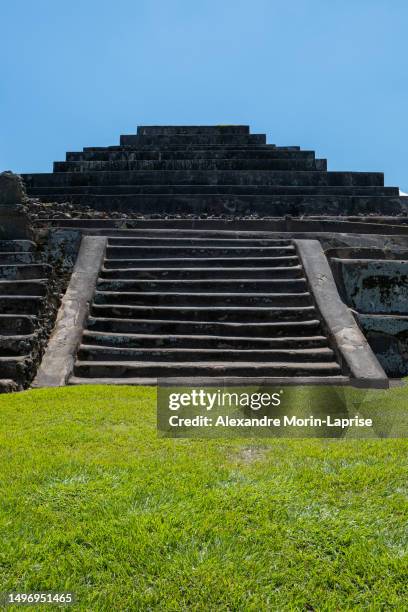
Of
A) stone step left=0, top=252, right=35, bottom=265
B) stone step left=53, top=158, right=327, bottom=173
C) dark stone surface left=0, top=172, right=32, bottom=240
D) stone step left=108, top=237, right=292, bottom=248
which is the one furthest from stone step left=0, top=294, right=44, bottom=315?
stone step left=53, top=158, right=327, bottom=173

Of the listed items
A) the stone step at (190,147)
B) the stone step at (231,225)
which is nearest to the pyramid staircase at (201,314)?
the stone step at (231,225)

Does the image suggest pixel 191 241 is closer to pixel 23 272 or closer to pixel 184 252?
pixel 184 252

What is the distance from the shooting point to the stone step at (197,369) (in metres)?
5.37

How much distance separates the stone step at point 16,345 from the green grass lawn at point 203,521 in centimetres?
187

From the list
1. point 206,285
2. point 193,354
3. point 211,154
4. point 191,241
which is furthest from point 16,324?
point 211,154

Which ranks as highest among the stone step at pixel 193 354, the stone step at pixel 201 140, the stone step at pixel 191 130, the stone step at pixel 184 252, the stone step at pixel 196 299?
the stone step at pixel 191 130

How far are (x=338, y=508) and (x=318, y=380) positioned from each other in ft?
8.37

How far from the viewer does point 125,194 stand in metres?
13.0

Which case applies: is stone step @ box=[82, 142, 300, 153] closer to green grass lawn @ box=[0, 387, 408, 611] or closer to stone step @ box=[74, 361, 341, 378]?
stone step @ box=[74, 361, 341, 378]

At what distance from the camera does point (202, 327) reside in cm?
618

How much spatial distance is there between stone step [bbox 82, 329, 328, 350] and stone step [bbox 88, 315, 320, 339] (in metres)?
0.19

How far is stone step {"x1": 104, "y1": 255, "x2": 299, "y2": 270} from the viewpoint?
736cm

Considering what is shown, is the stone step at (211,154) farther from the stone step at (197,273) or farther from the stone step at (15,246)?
the stone step at (15,246)

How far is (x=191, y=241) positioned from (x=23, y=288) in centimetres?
277
